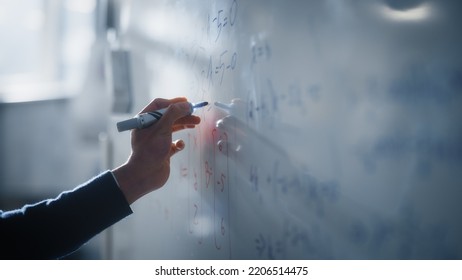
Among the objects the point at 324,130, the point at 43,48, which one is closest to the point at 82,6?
the point at 43,48

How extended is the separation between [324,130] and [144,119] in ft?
1.02

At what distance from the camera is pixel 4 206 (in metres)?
2.11

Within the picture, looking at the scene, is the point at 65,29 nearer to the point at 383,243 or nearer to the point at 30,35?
the point at 30,35

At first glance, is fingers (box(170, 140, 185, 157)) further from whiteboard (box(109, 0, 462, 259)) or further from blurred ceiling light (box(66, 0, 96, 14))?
blurred ceiling light (box(66, 0, 96, 14))

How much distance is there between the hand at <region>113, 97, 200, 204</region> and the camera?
0.67 m

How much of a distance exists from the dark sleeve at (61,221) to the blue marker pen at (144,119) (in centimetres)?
8

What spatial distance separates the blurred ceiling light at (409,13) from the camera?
35cm

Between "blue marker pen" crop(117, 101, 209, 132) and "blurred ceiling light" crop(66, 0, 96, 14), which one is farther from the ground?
"blurred ceiling light" crop(66, 0, 96, 14)

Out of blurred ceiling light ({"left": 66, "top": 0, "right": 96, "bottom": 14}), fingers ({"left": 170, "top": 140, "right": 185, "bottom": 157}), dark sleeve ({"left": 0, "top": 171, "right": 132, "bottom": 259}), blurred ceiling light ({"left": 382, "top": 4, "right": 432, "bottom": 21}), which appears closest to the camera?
blurred ceiling light ({"left": 382, "top": 4, "right": 432, "bottom": 21})

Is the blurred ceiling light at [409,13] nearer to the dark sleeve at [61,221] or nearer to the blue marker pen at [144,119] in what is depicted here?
the blue marker pen at [144,119]

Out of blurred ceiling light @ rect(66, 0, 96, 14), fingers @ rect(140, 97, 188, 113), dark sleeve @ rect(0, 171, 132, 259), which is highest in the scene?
blurred ceiling light @ rect(66, 0, 96, 14)

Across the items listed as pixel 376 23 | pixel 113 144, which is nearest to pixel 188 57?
pixel 376 23

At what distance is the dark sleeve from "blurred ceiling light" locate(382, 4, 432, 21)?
0.43m

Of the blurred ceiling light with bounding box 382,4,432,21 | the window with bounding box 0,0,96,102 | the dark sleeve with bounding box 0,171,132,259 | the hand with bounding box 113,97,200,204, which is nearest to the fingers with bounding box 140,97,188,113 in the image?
the hand with bounding box 113,97,200,204
